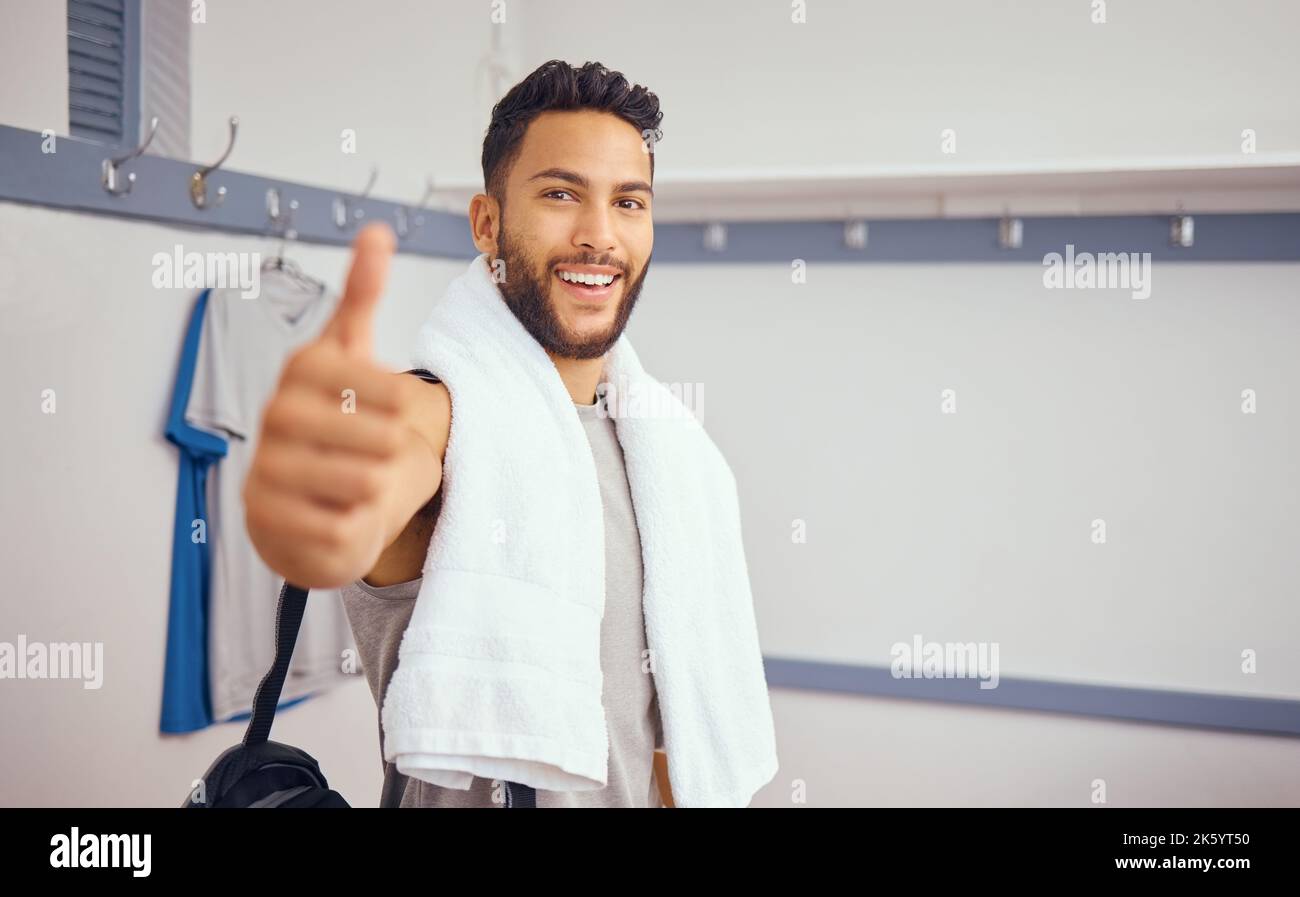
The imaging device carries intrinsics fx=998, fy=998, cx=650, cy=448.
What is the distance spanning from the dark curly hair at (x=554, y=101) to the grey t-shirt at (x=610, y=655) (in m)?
0.25

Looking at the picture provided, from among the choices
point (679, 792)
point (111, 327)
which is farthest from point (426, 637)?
point (111, 327)

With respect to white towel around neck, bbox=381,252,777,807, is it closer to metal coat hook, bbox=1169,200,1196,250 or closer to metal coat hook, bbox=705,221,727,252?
metal coat hook, bbox=705,221,727,252

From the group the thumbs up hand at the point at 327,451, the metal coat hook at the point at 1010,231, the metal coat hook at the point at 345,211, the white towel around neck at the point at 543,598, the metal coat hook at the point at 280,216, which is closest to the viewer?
the thumbs up hand at the point at 327,451

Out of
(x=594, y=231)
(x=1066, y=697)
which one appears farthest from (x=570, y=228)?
(x=1066, y=697)

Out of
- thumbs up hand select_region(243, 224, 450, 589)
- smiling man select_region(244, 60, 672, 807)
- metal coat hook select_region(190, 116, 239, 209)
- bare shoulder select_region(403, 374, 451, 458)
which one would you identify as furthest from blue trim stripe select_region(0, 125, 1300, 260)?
thumbs up hand select_region(243, 224, 450, 589)

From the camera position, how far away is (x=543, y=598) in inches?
31.2

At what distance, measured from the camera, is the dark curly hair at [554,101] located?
3.09 ft

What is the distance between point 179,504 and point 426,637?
0.91 meters

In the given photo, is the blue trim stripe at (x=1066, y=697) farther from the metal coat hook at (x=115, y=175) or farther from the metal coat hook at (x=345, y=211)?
the metal coat hook at (x=115, y=175)

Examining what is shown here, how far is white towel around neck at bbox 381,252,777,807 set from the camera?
75 cm

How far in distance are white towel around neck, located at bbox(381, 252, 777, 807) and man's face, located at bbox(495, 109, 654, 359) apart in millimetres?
30

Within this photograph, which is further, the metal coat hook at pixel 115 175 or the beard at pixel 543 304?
the metal coat hook at pixel 115 175

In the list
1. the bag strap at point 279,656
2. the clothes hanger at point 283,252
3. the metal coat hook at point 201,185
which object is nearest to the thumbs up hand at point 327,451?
the bag strap at point 279,656
